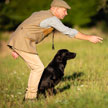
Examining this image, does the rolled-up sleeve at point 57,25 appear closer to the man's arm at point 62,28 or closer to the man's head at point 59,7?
the man's arm at point 62,28

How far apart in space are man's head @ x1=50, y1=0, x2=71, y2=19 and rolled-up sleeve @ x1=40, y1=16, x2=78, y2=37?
17 centimetres

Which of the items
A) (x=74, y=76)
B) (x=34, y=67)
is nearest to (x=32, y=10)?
(x=74, y=76)

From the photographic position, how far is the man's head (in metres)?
5.90

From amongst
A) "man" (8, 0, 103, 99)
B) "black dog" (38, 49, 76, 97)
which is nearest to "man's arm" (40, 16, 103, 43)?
"man" (8, 0, 103, 99)

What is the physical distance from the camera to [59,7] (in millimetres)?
5973

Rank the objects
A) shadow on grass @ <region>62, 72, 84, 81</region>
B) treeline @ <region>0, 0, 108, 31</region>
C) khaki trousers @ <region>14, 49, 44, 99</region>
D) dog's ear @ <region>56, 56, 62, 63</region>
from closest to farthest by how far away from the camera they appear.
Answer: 1. khaki trousers @ <region>14, 49, 44, 99</region>
2. dog's ear @ <region>56, 56, 62, 63</region>
3. shadow on grass @ <region>62, 72, 84, 81</region>
4. treeline @ <region>0, 0, 108, 31</region>

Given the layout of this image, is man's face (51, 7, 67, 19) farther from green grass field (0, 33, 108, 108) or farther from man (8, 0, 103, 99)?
green grass field (0, 33, 108, 108)

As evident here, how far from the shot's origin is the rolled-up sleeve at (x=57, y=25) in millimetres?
5793

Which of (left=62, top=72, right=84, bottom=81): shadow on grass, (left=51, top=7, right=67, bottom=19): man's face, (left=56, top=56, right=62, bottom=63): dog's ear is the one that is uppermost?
(left=51, top=7, right=67, bottom=19): man's face

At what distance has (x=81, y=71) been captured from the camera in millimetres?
9258

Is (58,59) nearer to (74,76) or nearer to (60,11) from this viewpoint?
(60,11)

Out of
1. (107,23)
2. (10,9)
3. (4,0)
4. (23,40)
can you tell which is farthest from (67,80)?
(107,23)

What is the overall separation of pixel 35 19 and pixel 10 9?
21.7m

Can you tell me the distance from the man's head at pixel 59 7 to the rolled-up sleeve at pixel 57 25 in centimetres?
17
